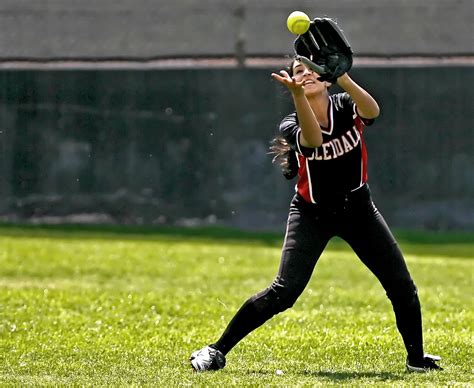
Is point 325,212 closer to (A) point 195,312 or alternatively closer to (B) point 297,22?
(B) point 297,22

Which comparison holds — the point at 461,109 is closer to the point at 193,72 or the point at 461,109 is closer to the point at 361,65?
the point at 361,65

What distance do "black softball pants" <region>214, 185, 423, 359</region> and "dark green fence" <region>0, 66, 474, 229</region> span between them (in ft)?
41.1

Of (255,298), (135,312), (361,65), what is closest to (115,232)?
(361,65)

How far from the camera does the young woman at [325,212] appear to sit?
693 centimetres

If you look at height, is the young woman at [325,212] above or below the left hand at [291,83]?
below

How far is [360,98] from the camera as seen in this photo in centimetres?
679

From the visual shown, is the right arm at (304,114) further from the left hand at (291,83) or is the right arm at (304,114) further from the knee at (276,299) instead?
the knee at (276,299)

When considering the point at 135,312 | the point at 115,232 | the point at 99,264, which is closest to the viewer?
the point at 135,312

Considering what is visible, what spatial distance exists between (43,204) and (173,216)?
2.21m

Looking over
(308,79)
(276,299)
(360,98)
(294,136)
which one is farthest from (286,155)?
(276,299)

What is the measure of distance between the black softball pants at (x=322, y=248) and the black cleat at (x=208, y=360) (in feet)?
0.66

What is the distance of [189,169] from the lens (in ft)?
64.9

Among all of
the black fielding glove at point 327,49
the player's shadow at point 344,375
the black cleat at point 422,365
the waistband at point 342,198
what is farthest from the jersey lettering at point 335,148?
the black cleat at point 422,365

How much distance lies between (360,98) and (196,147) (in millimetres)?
13068
